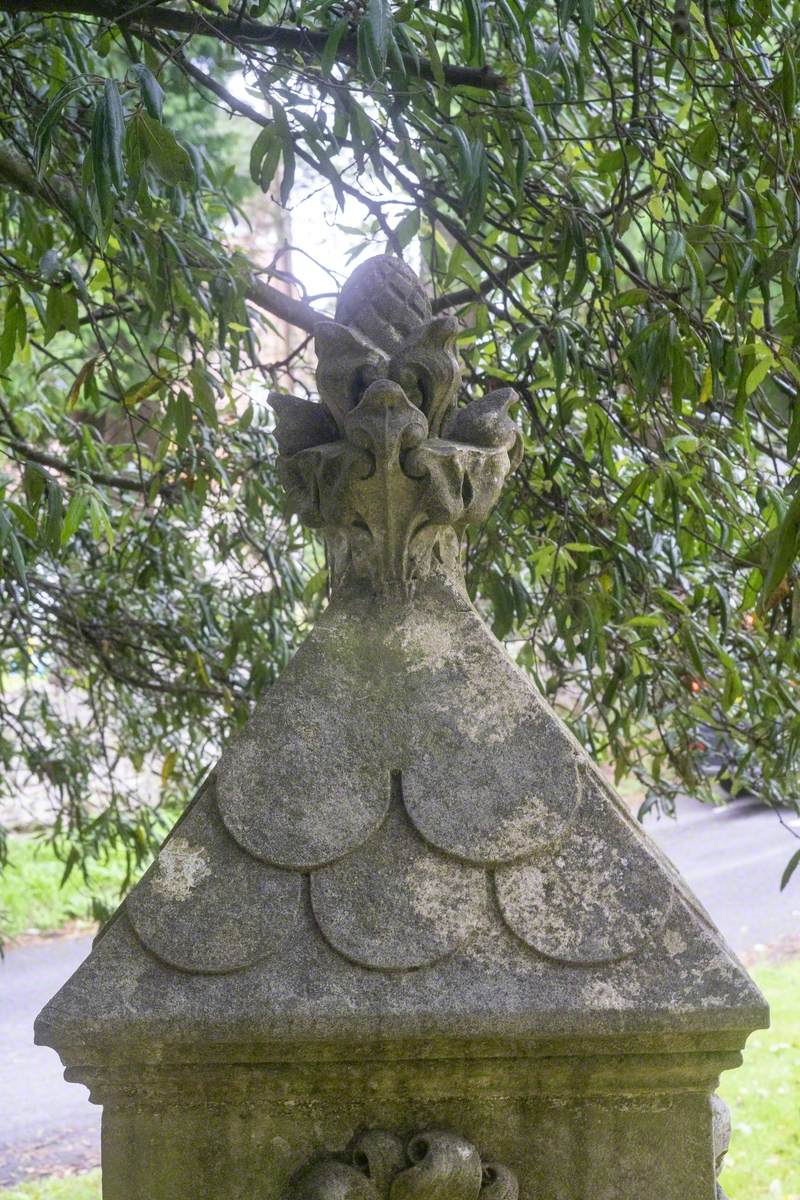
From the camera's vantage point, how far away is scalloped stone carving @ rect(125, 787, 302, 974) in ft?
4.96

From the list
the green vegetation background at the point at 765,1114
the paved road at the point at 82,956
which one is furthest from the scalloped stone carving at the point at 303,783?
the paved road at the point at 82,956

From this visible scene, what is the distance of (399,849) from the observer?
1.57 m

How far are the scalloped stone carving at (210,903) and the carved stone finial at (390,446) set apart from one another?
40 centimetres

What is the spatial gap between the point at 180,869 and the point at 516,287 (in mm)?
2474

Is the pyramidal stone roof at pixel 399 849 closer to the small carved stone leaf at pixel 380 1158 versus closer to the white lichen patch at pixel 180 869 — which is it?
the white lichen patch at pixel 180 869

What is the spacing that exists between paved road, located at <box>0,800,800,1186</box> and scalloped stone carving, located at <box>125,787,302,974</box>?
3906mm

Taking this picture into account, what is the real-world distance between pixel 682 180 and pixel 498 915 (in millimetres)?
1454

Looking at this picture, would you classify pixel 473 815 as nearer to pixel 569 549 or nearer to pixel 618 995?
pixel 618 995

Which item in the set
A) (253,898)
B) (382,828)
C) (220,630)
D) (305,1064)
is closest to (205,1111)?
(305,1064)

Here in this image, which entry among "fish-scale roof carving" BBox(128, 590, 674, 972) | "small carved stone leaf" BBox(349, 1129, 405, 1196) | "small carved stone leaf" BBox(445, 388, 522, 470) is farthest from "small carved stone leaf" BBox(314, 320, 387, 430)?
"small carved stone leaf" BBox(349, 1129, 405, 1196)

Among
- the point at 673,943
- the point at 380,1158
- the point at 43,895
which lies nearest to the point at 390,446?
the point at 673,943

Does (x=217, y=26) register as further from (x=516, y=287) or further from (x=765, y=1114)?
(x=765, y=1114)

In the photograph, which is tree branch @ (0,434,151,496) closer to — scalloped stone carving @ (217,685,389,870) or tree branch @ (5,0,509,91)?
tree branch @ (5,0,509,91)

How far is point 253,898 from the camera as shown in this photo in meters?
1.54
